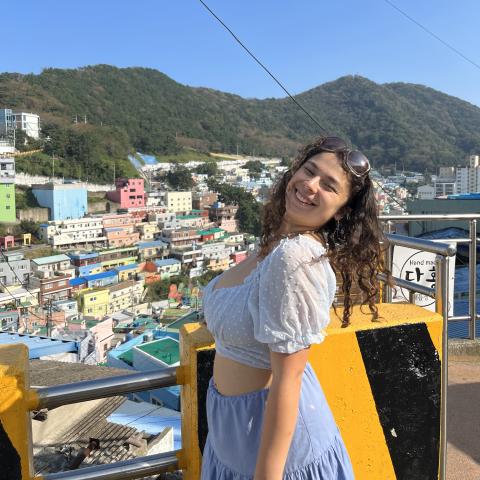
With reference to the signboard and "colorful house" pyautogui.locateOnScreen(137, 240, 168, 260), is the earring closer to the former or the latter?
the signboard

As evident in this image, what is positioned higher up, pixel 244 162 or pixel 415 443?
pixel 244 162

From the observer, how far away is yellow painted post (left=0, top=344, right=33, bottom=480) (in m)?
0.91

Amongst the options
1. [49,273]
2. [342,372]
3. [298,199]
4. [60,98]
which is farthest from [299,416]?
[60,98]

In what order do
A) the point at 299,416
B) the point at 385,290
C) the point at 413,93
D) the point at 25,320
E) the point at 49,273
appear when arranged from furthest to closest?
the point at 413,93, the point at 49,273, the point at 25,320, the point at 385,290, the point at 299,416

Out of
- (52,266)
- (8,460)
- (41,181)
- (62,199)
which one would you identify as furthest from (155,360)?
(41,181)

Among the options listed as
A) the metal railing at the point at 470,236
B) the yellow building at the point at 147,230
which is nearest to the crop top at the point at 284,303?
the metal railing at the point at 470,236

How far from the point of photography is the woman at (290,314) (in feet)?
2.11

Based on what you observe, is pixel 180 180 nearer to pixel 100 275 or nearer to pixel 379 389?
pixel 100 275

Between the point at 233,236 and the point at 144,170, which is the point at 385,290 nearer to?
the point at 233,236

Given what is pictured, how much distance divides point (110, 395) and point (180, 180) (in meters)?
52.5

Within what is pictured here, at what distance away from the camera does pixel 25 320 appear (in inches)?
786

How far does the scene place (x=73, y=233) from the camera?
110 ft

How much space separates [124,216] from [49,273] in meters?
11.9

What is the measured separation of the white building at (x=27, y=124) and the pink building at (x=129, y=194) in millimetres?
13403
